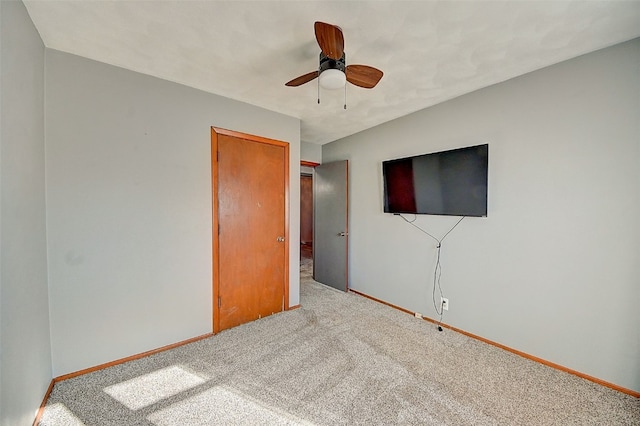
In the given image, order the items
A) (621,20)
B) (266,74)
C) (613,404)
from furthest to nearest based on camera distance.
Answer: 1. (266,74)
2. (613,404)
3. (621,20)

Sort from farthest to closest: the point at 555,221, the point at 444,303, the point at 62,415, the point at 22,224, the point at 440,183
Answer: the point at 444,303 < the point at 440,183 < the point at 555,221 < the point at 62,415 < the point at 22,224

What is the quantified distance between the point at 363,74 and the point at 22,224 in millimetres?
2229

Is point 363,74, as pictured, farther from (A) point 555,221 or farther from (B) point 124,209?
(B) point 124,209

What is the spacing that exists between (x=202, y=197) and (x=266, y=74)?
1.28 meters

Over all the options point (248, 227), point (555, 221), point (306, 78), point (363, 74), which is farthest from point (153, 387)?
point (555, 221)

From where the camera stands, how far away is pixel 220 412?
1.56m

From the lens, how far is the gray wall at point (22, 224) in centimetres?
118

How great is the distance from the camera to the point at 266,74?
213cm

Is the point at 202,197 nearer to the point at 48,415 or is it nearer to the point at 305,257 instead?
the point at 48,415

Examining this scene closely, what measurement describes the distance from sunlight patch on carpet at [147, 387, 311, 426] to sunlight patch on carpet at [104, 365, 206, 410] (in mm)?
148

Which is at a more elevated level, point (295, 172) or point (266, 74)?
point (266, 74)

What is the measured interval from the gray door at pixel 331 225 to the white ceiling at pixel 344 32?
1.71 metres

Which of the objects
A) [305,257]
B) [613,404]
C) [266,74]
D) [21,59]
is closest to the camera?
[21,59]

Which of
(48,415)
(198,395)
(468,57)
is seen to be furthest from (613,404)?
(48,415)
